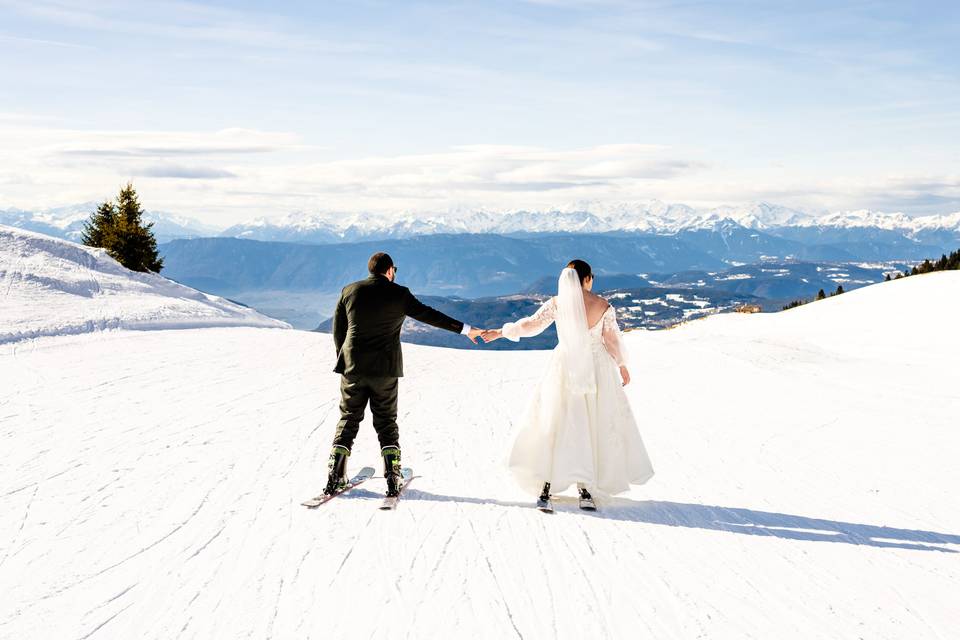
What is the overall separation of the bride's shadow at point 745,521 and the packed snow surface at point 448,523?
0.04m

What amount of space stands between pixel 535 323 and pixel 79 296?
68.4 ft

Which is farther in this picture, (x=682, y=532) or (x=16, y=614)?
(x=682, y=532)

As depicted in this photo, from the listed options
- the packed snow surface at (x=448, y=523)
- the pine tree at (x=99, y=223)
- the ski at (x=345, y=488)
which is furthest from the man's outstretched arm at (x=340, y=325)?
the pine tree at (x=99, y=223)

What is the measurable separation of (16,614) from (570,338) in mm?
4867

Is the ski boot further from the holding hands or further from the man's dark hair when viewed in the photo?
the man's dark hair

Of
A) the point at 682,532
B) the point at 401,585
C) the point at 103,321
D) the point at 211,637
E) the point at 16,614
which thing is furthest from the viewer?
the point at 103,321

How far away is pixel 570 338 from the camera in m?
6.76

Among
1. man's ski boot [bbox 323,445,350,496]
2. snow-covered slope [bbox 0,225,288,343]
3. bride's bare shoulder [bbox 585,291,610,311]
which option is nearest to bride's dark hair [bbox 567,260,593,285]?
bride's bare shoulder [bbox 585,291,610,311]

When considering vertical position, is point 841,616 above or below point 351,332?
below

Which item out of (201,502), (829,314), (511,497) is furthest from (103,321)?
(829,314)

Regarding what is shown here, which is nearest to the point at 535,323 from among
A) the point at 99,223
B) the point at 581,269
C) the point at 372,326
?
the point at 581,269

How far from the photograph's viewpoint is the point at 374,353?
6.75m

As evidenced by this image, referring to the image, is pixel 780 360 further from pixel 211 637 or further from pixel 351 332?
pixel 211 637

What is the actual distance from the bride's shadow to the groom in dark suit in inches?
31.8
